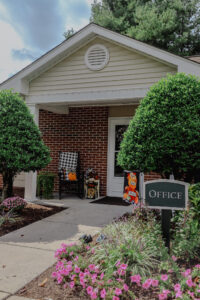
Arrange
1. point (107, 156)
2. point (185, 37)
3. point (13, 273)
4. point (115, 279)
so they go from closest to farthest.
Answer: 1. point (115, 279)
2. point (13, 273)
3. point (107, 156)
4. point (185, 37)

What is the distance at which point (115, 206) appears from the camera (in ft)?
21.3

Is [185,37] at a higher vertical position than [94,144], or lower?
→ higher

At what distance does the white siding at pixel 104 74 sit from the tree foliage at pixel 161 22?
11.1m

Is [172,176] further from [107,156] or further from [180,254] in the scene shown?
[107,156]

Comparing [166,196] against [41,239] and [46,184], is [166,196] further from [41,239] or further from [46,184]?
[46,184]

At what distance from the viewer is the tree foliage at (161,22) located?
16500 mm

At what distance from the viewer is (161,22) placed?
54.4 feet

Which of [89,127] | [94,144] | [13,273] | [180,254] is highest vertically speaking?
[89,127]

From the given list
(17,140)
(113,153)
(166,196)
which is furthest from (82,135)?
(166,196)

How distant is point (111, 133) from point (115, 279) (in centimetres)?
576

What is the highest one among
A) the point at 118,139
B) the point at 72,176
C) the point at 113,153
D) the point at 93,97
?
the point at 93,97

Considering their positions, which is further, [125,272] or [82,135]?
[82,135]

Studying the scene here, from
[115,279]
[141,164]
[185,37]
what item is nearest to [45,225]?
[141,164]

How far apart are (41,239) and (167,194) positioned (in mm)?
2076
